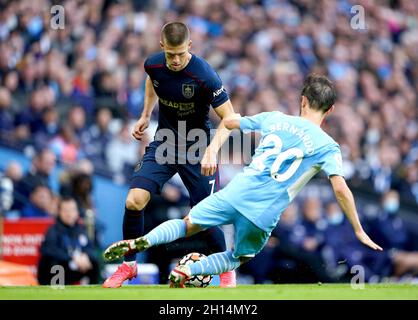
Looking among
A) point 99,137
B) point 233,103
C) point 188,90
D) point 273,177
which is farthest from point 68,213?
point 233,103

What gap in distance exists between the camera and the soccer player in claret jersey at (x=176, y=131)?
893cm

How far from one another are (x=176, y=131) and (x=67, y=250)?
301 cm

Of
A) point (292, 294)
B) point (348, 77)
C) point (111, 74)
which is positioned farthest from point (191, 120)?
point (348, 77)

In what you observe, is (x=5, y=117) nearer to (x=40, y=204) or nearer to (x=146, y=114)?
(x=40, y=204)

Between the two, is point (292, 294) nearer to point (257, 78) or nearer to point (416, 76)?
point (257, 78)

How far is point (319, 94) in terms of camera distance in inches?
314

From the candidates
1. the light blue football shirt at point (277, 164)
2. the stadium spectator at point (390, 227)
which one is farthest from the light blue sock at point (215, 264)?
the stadium spectator at point (390, 227)

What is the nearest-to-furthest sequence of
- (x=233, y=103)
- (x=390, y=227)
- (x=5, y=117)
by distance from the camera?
(x=5, y=117), (x=390, y=227), (x=233, y=103)

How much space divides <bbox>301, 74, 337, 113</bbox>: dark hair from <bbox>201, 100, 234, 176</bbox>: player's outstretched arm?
33.0 inches

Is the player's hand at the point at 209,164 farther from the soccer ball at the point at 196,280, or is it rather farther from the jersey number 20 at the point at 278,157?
the soccer ball at the point at 196,280

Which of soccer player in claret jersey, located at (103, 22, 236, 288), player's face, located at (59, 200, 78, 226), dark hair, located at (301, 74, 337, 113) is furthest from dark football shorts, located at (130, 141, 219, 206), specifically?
player's face, located at (59, 200, 78, 226)

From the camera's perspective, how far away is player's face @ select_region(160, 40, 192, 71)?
339 inches

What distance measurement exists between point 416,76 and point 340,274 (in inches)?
301

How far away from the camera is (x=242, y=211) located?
795 centimetres
